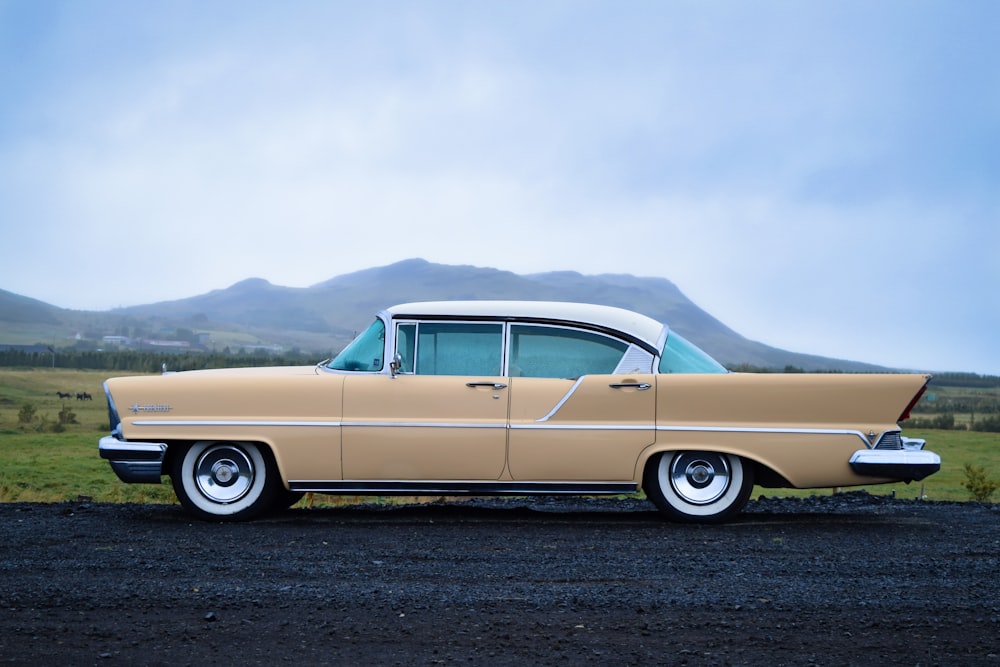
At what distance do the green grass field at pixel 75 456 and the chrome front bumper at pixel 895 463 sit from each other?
352 cm

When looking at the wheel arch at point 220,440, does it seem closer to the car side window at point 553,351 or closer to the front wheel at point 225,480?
the front wheel at point 225,480

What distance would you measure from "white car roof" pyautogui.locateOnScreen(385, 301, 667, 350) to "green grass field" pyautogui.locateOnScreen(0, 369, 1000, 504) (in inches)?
168

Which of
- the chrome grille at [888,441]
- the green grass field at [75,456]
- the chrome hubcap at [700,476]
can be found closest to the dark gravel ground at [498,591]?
the chrome hubcap at [700,476]

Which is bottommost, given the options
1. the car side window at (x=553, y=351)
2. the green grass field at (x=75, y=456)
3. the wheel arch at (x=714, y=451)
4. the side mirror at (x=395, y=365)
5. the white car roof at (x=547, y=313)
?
the green grass field at (x=75, y=456)

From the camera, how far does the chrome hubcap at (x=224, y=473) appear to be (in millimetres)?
8117

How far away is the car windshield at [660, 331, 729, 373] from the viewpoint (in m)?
7.91

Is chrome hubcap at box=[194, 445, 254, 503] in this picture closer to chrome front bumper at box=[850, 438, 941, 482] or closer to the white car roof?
the white car roof

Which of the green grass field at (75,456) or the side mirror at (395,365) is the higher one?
the side mirror at (395,365)

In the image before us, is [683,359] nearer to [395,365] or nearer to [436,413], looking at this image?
[436,413]

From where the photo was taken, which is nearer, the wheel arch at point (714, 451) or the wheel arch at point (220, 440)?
the wheel arch at point (714, 451)

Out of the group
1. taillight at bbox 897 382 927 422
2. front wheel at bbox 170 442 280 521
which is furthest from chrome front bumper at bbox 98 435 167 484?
taillight at bbox 897 382 927 422

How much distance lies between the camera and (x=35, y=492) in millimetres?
11594

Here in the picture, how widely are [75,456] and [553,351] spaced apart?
123 ft

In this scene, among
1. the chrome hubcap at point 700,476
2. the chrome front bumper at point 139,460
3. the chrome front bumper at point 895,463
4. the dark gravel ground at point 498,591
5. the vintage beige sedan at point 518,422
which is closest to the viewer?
the dark gravel ground at point 498,591
